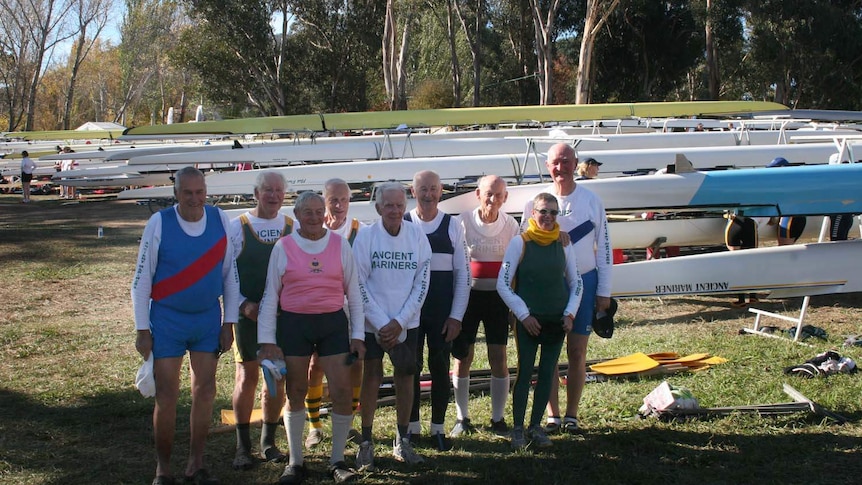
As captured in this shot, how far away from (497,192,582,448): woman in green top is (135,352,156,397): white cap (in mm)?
1919

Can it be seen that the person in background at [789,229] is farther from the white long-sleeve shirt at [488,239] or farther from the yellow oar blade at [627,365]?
the white long-sleeve shirt at [488,239]

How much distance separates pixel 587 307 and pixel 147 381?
8.18 feet

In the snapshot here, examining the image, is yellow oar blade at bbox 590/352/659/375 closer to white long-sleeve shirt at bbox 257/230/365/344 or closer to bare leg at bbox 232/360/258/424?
white long-sleeve shirt at bbox 257/230/365/344

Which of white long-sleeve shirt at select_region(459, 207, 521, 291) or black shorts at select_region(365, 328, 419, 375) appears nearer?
black shorts at select_region(365, 328, 419, 375)

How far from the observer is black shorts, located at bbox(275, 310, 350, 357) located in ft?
13.9

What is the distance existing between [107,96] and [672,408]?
80.6m

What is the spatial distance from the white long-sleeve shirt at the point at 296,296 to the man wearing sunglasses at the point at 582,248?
3.75 feet

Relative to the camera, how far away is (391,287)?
454 cm

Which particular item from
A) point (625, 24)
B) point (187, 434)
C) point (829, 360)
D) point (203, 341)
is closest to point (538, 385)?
point (203, 341)

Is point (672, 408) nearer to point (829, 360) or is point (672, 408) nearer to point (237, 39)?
point (829, 360)

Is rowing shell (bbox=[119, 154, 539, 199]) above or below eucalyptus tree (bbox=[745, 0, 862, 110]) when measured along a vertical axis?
below

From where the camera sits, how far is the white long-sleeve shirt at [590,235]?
4969 mm

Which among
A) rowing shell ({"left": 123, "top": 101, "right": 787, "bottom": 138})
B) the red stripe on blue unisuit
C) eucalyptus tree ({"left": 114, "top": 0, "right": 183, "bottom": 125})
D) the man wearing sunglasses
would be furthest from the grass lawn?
eucalyptus tree ({"left": 114, "top": 0, "right": 183, "bottom": 125})

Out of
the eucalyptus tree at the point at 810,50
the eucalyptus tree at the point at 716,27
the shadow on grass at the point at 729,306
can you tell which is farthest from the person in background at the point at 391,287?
the eucalyptus tree at the point at 810,50
